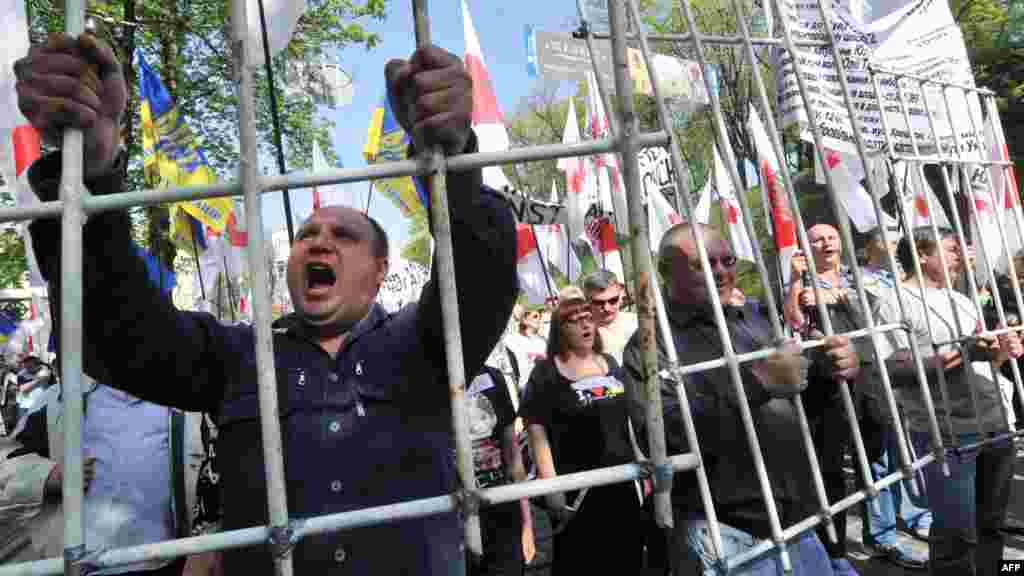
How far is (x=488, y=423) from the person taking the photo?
141 inches

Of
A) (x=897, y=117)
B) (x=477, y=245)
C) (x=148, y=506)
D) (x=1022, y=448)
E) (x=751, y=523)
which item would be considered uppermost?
(x=897, y=117)

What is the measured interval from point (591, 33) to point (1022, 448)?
20.8ft

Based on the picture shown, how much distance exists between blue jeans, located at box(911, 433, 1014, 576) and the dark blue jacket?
92.8 inches

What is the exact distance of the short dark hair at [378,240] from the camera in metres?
1.84

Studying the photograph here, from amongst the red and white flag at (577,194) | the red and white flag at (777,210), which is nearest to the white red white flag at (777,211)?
the red and white flag at (777,210)

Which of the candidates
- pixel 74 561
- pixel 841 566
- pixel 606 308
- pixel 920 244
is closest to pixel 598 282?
pixel 606 308

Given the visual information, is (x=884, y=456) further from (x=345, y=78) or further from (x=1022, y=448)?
(x=345, y=78)

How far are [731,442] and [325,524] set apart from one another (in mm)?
1545

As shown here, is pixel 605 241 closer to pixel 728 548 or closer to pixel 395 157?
A: pixel 395 157

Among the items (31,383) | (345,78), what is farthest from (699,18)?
(345,78)

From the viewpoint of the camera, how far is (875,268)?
4.43 metres

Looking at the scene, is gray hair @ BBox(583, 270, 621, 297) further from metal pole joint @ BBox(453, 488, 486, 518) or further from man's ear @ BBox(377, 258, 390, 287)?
metal pole joint @ BBox(453, 488, 486, 518)

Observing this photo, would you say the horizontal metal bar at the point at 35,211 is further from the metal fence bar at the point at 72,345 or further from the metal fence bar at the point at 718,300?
the metal fence bar at the point at 718,300

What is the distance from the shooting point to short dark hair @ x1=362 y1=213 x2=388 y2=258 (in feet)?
6.04
